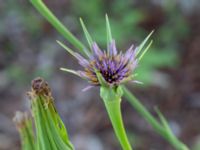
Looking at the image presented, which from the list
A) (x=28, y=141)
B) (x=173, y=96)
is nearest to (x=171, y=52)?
(x=173, y=96)

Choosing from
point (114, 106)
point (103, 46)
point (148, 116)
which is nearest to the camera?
point (114, 106)

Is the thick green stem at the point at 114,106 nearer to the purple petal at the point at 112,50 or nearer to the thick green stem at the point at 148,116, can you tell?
the purple petal at the point at 112,50

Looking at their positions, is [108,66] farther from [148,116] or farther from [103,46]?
[103,46]

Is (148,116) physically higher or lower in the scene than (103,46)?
lower

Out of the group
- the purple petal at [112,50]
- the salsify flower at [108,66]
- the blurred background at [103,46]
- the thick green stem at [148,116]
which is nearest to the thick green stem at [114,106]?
the salsify flower at [108,66]

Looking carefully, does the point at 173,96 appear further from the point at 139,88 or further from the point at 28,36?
the point at 28,36

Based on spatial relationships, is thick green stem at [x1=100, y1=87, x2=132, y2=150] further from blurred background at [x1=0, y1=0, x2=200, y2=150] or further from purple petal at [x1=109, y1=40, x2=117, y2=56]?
blurred background at [x1=0, y1=0, x2=200, y2=150]

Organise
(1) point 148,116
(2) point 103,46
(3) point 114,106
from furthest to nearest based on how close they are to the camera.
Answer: (2) point 103,46 → (1) point 148,116 → (3) point 114,106

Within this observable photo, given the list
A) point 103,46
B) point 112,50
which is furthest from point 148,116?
point 103,46

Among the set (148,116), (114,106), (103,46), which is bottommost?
(114,106)
